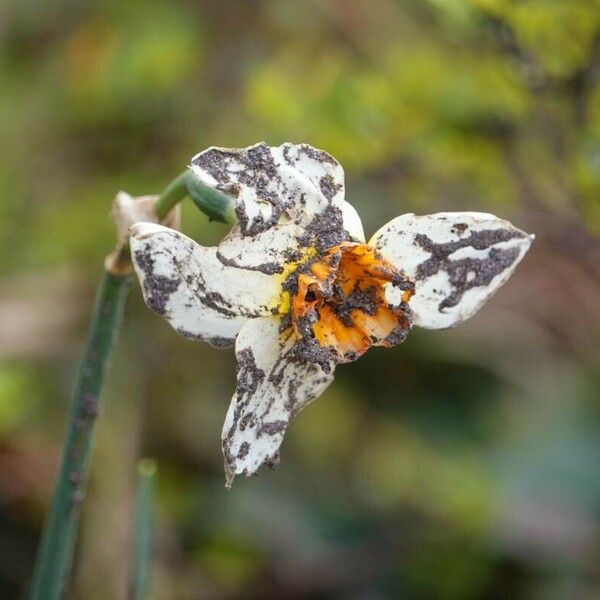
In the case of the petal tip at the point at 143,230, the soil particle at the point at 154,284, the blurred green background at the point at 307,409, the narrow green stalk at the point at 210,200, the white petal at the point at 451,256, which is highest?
the blurred green background at the point at 307,409

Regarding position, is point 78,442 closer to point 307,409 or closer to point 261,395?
point 261,395

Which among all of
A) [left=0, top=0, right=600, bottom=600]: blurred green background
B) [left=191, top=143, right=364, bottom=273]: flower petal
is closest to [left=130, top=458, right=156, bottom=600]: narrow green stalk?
[left=191, top=143, right=364, bottom=273]: flower petal

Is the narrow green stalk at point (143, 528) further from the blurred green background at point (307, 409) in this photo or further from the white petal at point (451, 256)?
the blurred green background at point (307, 409)

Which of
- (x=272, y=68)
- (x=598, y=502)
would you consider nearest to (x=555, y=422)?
(x=598, y=502)

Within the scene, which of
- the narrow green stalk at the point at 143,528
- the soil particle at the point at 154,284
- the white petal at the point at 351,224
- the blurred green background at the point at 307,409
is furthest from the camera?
the blurred green background at the point at 307,409

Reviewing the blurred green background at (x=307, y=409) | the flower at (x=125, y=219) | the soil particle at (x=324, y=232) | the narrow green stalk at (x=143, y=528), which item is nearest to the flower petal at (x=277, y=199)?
the soil particle at (x=324, y=232)

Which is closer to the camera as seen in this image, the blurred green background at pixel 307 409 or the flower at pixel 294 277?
the flower at pixel 294 277

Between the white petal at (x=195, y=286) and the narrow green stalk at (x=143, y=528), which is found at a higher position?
the white petal at (x=195, y=286)
